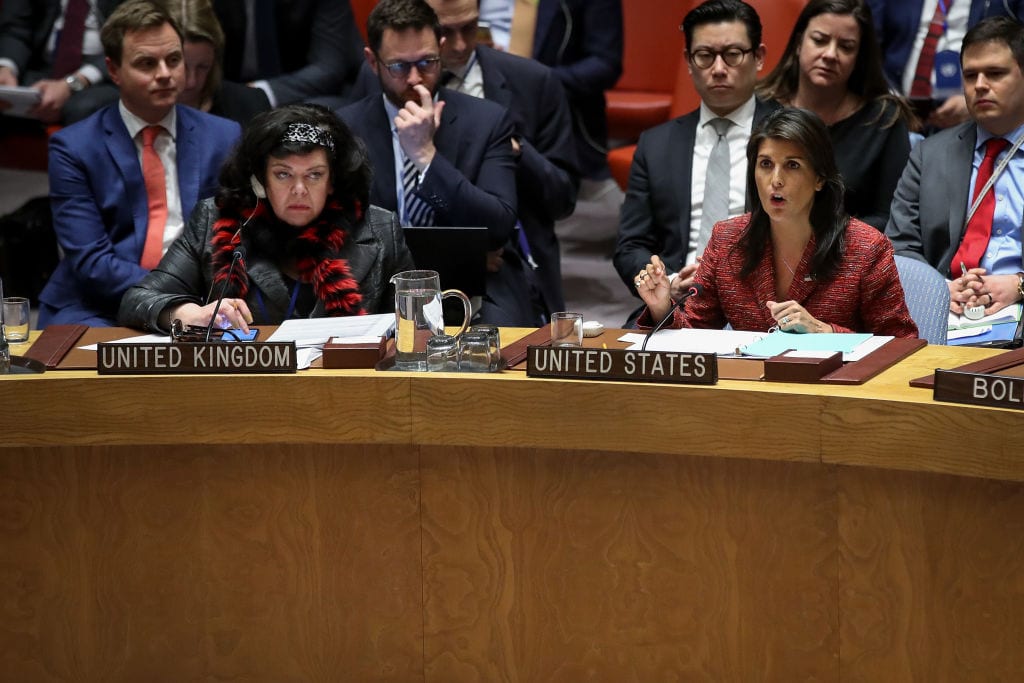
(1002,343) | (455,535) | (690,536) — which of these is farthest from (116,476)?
(1002,343)

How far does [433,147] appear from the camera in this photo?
3.37 m

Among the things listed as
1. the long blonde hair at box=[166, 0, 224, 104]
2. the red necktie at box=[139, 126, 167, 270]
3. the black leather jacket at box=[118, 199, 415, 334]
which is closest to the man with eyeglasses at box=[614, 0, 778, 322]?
the black leather jacket at box=[118, 199, 415, 334]

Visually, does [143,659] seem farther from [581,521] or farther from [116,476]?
[581,521]

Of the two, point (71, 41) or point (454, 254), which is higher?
point (71, 41)

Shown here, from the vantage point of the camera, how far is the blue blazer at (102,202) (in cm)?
339

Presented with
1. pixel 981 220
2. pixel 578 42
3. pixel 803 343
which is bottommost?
pixel 803 343

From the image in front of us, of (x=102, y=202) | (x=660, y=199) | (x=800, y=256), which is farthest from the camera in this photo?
(x=660, y=199)

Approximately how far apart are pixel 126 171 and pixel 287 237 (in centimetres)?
77

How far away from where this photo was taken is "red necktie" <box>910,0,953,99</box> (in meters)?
4.22

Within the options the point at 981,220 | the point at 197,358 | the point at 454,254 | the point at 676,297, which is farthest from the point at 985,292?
the point at 197,358

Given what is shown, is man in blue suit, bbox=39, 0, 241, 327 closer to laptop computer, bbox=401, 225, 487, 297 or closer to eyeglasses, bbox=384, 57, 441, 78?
eyeglasses, bbox=384, 57, 441, 78

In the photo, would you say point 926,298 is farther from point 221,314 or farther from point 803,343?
point 221,314

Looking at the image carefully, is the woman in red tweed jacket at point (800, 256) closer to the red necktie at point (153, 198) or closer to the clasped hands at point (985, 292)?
the clasped hands at point (985, 292)

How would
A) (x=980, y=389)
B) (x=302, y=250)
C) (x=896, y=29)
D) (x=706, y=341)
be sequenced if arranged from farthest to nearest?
(x=896, y=29) < (x=302, y=250) < (x=706, y=341) < (x=980, y=389)
